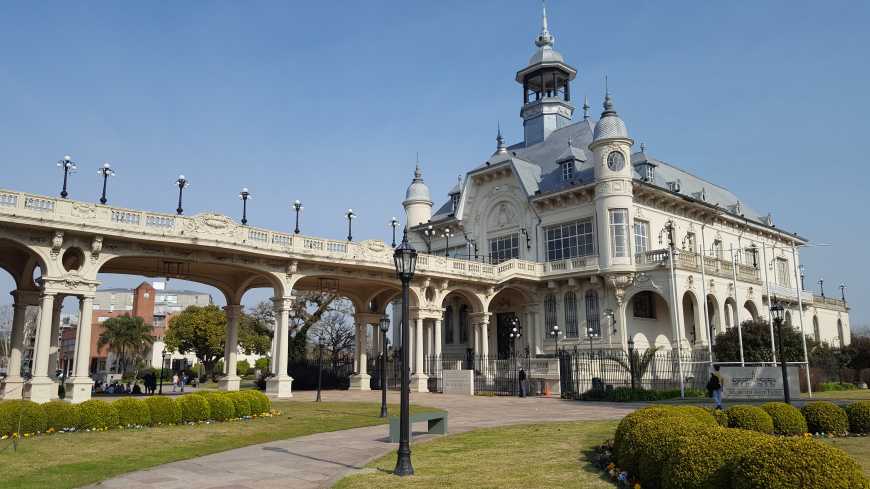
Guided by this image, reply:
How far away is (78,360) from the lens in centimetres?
2559

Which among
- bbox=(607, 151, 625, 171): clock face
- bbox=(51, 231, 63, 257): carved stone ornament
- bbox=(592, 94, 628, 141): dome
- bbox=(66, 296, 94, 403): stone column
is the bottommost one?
bbox=(66, 296, 94, 403): stone column

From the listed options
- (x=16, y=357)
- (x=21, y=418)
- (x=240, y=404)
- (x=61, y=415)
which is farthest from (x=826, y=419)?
(x=16, y=357)

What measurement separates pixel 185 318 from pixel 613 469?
210 feet

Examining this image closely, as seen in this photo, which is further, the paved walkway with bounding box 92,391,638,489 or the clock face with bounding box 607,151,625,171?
the clock face with bounding box 607,151,625,171

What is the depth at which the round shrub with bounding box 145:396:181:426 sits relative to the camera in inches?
687

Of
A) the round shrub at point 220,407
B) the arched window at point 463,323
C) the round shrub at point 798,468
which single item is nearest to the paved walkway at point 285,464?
the round shrub at point 220,407

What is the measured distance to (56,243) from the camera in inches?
982

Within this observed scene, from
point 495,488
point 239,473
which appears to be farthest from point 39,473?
point 495,488

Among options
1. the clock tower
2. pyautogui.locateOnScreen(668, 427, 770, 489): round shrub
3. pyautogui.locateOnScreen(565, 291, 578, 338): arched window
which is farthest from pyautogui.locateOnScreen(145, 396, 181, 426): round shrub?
pyautogui.locateOnScreen(565, 291, 578, 338): arched window

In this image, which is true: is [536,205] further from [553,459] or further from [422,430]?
[553,459]

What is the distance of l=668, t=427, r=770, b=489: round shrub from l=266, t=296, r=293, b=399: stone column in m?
25.4

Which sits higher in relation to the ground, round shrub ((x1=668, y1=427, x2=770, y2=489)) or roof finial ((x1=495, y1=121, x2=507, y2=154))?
roof finial ((x1=495, y1=121, x2=507, y2=154))

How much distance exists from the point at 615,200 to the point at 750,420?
27064 mm

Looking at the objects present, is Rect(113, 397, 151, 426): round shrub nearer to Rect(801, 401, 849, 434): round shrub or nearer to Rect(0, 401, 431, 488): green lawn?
Rect(0, 401, 431, 488): green lawn
